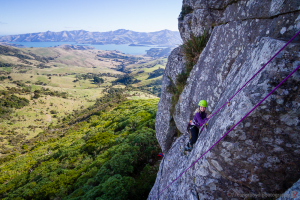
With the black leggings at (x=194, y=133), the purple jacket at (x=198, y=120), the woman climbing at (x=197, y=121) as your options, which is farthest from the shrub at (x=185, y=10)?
the black leggings at (x=194, y=133)

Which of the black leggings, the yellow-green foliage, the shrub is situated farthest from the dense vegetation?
the yellow-green foliage

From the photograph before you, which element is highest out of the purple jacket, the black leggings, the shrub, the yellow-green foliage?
the shrub

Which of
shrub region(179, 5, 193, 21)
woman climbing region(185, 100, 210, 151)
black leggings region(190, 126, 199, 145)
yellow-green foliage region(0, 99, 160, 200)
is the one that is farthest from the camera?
yellow-green foliage region(0, 99, 160, 200)

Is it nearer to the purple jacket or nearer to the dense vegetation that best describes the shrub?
the dense vegetation

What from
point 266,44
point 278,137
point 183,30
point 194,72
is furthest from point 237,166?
point 183,30

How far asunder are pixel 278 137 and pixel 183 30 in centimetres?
971

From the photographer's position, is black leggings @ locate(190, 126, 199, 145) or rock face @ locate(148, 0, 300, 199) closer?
rock face @ locate(148, 0, 300, 199)

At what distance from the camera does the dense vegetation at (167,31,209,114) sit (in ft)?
28.9

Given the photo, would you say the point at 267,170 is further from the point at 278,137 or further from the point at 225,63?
the point at 225,63

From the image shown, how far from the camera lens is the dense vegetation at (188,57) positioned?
881 cm

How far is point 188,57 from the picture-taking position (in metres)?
9.95

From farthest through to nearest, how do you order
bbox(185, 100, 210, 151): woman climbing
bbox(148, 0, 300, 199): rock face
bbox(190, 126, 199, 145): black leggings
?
bbox(190, 126, 199, 145): black leggings
bbox(185, 100, 210, 151): woman climbing
bbox(148, 0, 300, 199): rock face

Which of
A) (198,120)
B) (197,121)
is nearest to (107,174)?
(197,121)

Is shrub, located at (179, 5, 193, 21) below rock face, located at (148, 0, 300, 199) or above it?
above
